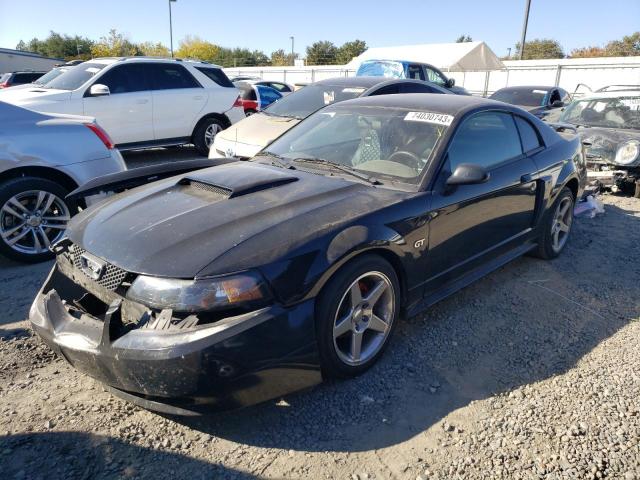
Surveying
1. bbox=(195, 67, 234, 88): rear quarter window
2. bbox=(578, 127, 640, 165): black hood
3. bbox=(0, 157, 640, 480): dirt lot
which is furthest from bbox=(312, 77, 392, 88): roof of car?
bbox=(0, 157, 640, 480): dirt lot

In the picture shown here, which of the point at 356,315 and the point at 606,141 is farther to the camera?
the point at 606,141

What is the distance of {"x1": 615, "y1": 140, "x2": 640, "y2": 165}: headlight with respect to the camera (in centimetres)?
677

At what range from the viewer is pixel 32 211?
14.3 ft

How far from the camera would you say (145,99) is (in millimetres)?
8594

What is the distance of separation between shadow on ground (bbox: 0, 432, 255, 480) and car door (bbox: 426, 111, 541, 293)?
1.83 metres

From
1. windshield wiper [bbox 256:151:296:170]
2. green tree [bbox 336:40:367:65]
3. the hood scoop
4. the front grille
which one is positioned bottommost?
the front grille

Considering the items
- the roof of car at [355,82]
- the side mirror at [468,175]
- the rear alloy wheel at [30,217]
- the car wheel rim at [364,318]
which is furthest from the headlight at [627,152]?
the rear alloy wheel at [30,217]

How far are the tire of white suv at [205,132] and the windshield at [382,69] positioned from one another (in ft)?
15.4

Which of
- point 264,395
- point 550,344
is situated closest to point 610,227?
point 550,344

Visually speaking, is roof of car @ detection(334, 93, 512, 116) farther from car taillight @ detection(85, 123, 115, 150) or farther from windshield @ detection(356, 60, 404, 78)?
windshield @ detection(356, 60, 404, 78)

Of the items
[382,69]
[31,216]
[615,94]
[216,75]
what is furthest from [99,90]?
[615,94]

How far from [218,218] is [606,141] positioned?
6707 mm

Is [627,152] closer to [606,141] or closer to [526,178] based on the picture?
[606,141]

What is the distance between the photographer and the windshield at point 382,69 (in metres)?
12.2
